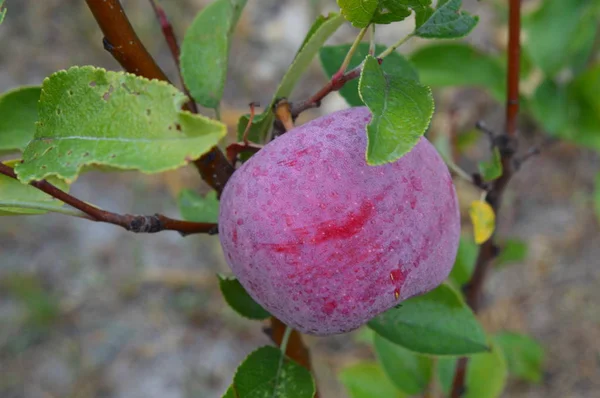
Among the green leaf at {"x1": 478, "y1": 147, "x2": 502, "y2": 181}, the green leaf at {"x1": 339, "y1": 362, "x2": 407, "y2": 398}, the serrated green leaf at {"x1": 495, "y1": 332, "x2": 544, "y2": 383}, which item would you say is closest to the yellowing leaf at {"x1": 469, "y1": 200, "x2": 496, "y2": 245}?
the green leaf at {"x1": 478, "y1": 147, "x2": 502, "y2": 181}

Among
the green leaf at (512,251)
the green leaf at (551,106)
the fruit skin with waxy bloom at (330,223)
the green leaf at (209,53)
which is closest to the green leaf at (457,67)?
the green leaf at (551,106)

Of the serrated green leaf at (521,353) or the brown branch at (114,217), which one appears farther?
the serrated green leaf at (521,353)

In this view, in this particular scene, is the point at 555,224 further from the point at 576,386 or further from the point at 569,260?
the point at 576,386

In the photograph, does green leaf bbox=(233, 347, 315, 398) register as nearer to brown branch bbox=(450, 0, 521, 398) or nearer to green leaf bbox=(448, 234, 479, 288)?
brown branch bbox=(450, 0, 521, 398)

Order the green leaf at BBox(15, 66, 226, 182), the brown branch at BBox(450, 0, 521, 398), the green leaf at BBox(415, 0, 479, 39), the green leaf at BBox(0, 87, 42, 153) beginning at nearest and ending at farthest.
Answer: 1. the green leaf at BBox(15, 66, 226, 182)
2. the green leaf at BBox(415, 0, 479, 39)
3. the green leaf at BBox(0, 87, 42, 153)
4. the brown branch at BBox(450, 0, 521, 398)

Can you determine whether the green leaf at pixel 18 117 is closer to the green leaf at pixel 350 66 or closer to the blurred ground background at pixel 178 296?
the green leaf at pixel 350 66
